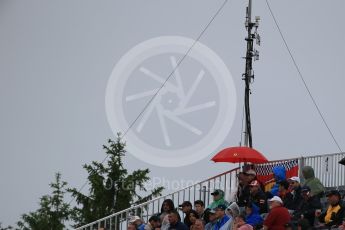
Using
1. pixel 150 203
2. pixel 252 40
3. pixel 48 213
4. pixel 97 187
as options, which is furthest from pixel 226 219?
pixel 48 213

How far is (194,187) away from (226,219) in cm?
517

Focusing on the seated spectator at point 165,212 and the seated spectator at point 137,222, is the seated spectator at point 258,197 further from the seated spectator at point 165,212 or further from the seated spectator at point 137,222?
the seated spectator at point 137,222

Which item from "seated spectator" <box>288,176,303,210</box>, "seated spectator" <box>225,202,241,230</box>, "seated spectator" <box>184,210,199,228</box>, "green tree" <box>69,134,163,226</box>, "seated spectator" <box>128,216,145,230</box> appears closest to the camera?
"seated spectator" <box>225,202,241,230</box>

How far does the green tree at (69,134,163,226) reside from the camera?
36.2m

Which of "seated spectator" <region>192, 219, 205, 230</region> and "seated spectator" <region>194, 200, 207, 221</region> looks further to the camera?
"seated spectator" <region>194, 200, 207, 221</region>

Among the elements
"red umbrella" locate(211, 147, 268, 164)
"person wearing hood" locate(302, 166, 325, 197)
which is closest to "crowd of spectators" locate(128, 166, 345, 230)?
"person wearing hood" locate(302, 166, 325, 197)

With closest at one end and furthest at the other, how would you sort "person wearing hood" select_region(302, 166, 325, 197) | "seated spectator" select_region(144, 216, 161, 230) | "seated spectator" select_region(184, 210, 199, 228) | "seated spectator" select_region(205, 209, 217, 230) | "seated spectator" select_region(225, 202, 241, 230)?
"seated spectator" select_region(225, 202, 241, 230), "seated spectator" select_region(205, 209, 217, 230), "seated spectator" select_region(184, 210, 199, 228), "person wearing hood" select_region(302, 166, 325, 197), "seated spectator" select_region(144, 216, 161, 230)

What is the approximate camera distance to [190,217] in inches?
786

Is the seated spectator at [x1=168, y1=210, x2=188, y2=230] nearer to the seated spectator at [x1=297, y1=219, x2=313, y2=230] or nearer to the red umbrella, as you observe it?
the seated spectator at [x1=297, y1=219, x2=313, y2=230]

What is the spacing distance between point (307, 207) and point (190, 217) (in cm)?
219

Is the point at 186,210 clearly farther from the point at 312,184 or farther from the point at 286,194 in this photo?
the point at 312,184

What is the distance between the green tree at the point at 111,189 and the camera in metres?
36.2

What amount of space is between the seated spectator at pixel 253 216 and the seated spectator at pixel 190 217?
40.2 inches

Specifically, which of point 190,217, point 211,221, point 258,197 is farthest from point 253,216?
point 190,217
